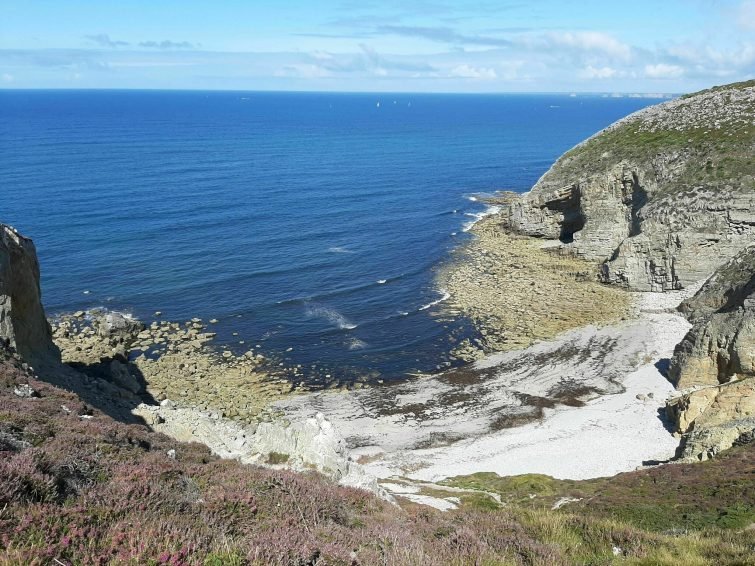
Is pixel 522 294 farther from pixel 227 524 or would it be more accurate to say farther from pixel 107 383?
pixel 227 524

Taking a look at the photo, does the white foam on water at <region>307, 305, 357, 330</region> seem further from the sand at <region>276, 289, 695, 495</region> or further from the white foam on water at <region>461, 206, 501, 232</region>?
the white foam on water at <region>461, 206, 501, 232</region>

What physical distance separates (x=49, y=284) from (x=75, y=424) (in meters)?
46.2

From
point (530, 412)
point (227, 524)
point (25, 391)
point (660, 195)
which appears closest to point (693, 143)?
point (660, 195)

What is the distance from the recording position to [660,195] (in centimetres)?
5791

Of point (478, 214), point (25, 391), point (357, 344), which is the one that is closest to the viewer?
point (25, 391)

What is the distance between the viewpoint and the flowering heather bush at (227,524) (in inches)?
310

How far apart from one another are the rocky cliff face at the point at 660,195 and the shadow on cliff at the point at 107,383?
43.3m

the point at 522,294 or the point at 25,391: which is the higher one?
the point at 25,391

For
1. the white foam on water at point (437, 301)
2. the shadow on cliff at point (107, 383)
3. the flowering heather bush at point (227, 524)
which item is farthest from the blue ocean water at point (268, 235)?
the flowering heather bush at point (227, 524)

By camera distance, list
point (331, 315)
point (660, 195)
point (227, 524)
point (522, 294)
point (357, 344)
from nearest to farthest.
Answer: point (227, 524), point (357, 344), point (331, 315), point (522, 294), point (660, 195)

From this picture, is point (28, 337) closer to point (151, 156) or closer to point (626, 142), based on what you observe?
point (626, 142)

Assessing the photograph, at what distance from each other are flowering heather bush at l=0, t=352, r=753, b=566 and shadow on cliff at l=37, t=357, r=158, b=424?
14.9 meters

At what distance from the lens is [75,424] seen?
635 inches

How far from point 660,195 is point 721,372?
1101 inches
